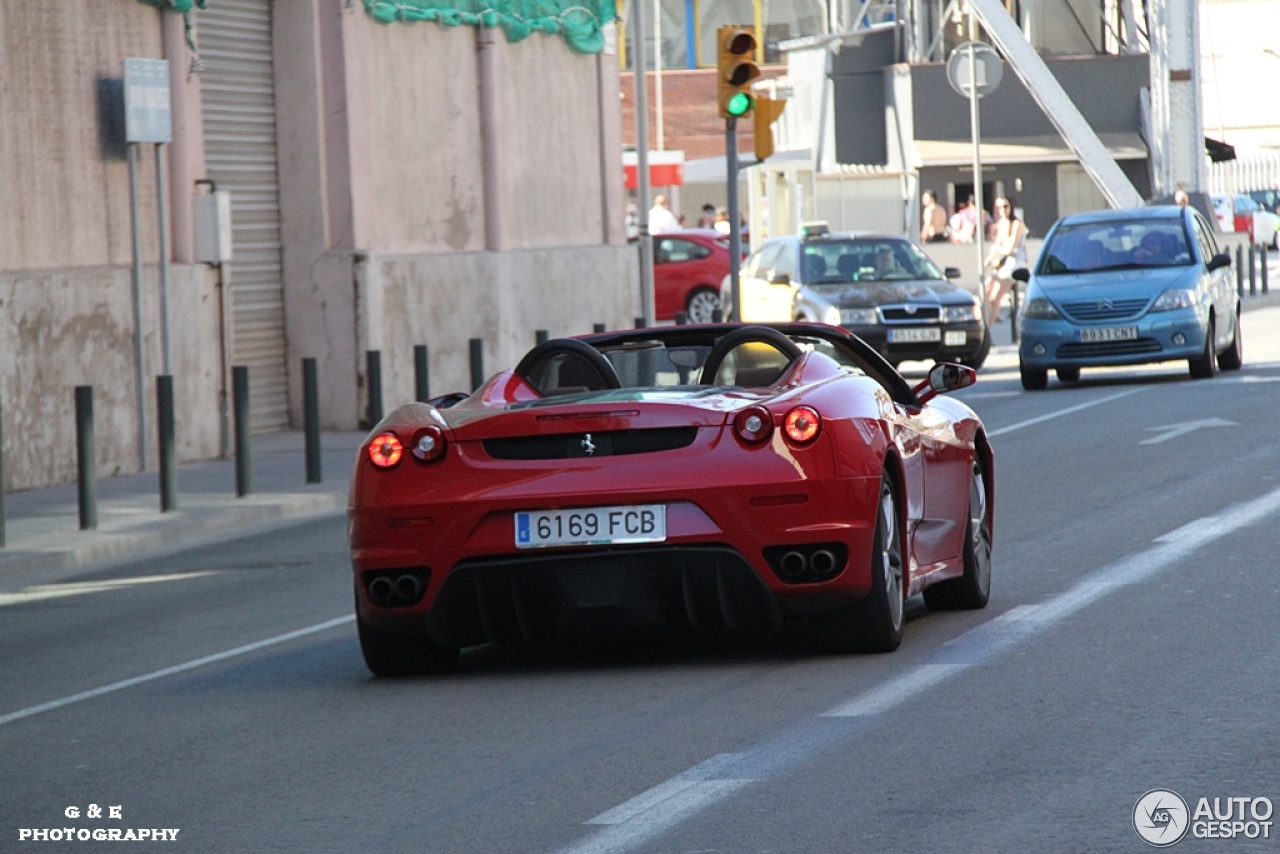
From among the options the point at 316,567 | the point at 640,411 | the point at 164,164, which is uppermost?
the point at 164,164

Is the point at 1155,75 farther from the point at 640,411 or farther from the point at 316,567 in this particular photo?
the point at 640,411

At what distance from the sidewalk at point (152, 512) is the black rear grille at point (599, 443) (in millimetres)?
6040

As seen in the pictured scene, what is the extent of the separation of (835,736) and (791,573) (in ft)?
3.88

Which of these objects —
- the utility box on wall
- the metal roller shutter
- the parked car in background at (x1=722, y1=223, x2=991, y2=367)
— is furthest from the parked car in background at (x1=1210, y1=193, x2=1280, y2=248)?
the utility box on wall

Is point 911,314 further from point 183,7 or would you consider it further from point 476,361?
point 183,7

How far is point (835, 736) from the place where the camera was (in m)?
7.19

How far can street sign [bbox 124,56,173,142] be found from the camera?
756 inches

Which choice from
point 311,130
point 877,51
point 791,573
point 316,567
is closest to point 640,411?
point 791,573

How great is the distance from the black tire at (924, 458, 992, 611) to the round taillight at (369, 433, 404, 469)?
2439 mm

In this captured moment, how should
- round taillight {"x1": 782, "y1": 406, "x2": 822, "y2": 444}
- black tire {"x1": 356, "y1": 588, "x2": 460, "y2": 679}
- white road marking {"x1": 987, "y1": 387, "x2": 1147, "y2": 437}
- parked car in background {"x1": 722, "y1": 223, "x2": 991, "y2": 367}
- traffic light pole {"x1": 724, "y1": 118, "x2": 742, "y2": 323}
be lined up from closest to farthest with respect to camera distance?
round taillight {"x1": 782, "y1": 406, "x2": 822, "y2": 444}, black tire {"x1": 356, "y1": 588, "x2": 460, "y2": 679}, white road marking {"x1": 987, "y1": 387, "x2": 1147, "y2": 437}, traffic light pole {"x1": 724, "y1": 118, "x2": 742, "y2": 323}, parked car in background {"x1": 722, "y1": 223, "x2": 991, "y2": 367}

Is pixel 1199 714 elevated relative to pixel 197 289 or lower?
lower

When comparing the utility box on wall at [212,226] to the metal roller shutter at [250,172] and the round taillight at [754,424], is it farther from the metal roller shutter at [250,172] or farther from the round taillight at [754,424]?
the round taillight at [754,424]

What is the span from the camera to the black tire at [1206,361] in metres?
23.9

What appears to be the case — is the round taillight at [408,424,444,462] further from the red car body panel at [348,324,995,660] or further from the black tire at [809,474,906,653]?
the black tire at [809,474,906,653]
